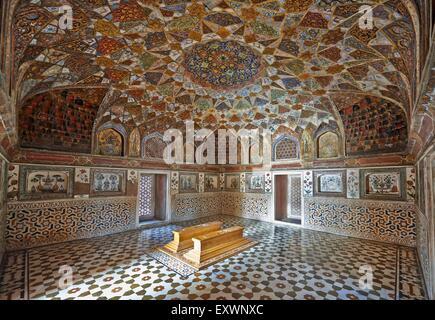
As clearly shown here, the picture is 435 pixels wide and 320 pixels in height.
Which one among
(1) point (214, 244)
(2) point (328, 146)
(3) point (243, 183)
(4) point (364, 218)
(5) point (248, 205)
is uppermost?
(2) point (328, 146)

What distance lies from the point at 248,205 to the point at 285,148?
11.4ft

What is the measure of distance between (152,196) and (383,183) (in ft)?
31.7

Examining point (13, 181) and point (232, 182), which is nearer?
point (13, 181)

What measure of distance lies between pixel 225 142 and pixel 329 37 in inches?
299

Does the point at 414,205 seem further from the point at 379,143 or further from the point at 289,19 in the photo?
the point at 289,19

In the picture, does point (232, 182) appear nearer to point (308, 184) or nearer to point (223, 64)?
point (308, 184)

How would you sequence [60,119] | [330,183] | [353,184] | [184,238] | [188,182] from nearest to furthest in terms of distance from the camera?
[184,238] → [60,119] → [353,184] → [330,183] → [188,182]

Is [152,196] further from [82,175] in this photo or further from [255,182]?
[255,182]

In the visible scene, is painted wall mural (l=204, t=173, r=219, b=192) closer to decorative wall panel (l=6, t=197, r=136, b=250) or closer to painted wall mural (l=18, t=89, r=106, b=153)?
decorative wall panel (l=6, t=197, r=136, b=250)

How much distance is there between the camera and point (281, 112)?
8.14m

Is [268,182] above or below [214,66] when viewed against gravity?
below

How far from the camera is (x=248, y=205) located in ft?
34.2

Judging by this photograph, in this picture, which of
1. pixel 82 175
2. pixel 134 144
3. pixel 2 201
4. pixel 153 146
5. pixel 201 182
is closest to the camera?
pixel 2 201

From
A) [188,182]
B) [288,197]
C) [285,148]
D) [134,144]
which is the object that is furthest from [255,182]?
[134,144]
